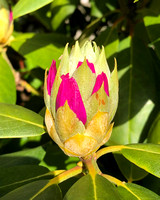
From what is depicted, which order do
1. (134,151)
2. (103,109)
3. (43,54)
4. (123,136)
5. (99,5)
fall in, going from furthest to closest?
(99,5) < (43,54) < (123,136) < (134,151) < (103,109)

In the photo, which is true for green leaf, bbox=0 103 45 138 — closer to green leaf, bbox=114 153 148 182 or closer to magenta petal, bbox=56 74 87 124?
magenta petal, bbox=56 74 87 124

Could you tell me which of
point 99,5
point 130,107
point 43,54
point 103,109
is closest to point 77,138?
point 103,109

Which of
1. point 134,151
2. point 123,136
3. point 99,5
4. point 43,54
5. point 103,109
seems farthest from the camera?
point 99,5

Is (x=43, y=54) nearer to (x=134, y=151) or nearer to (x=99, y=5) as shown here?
(x=99, y=5)

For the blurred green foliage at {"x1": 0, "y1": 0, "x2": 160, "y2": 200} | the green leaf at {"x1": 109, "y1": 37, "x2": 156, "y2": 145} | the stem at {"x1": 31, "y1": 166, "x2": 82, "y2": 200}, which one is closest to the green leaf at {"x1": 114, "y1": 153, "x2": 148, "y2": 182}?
the blurred green foliage at {"x1": 0, "y1": 0, "x2": 160, "y2": 200}

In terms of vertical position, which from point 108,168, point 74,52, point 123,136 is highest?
point 74,52

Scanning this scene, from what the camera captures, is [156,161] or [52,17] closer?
[156,161]
